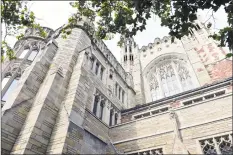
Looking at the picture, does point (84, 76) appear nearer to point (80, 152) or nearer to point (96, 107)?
point (96, 107)

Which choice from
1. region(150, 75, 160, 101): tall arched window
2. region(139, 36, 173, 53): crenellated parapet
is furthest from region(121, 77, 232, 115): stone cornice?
region(139, 36, 173, 53): crenellated parapet

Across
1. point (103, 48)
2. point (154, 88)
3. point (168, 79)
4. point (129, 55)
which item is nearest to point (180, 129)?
point (103, 48)

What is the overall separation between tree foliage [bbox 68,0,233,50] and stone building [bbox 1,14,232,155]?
0.54 meters

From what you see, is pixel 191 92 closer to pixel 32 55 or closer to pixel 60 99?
pixel 60 99

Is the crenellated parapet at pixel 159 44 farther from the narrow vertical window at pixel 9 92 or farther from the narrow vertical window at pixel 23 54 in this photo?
the narrow vertical window at pixel 9 92

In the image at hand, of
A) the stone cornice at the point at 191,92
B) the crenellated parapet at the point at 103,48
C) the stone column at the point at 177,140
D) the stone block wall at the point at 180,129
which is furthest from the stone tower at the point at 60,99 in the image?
the stone column at the point at 177,140

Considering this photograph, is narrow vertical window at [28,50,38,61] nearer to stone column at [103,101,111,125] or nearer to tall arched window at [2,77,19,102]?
tall arched window at [2,77,19,102]

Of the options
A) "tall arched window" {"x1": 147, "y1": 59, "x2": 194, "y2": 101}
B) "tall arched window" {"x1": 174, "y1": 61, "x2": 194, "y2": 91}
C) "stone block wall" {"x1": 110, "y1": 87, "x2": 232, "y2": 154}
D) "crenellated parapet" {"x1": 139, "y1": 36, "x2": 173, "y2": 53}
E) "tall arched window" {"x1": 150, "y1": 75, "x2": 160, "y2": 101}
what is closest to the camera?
"stone block wall" {"x1": 110, "y1": 87, "x2": 232, "y2": 154}

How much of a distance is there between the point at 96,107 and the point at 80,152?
13.5 ft

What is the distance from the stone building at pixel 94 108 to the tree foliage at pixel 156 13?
1.78 feet

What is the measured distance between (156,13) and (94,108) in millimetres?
6719

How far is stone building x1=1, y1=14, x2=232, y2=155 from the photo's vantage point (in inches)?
292

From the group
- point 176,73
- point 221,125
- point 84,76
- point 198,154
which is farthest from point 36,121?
point 176,73

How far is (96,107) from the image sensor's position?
37.7 feet
